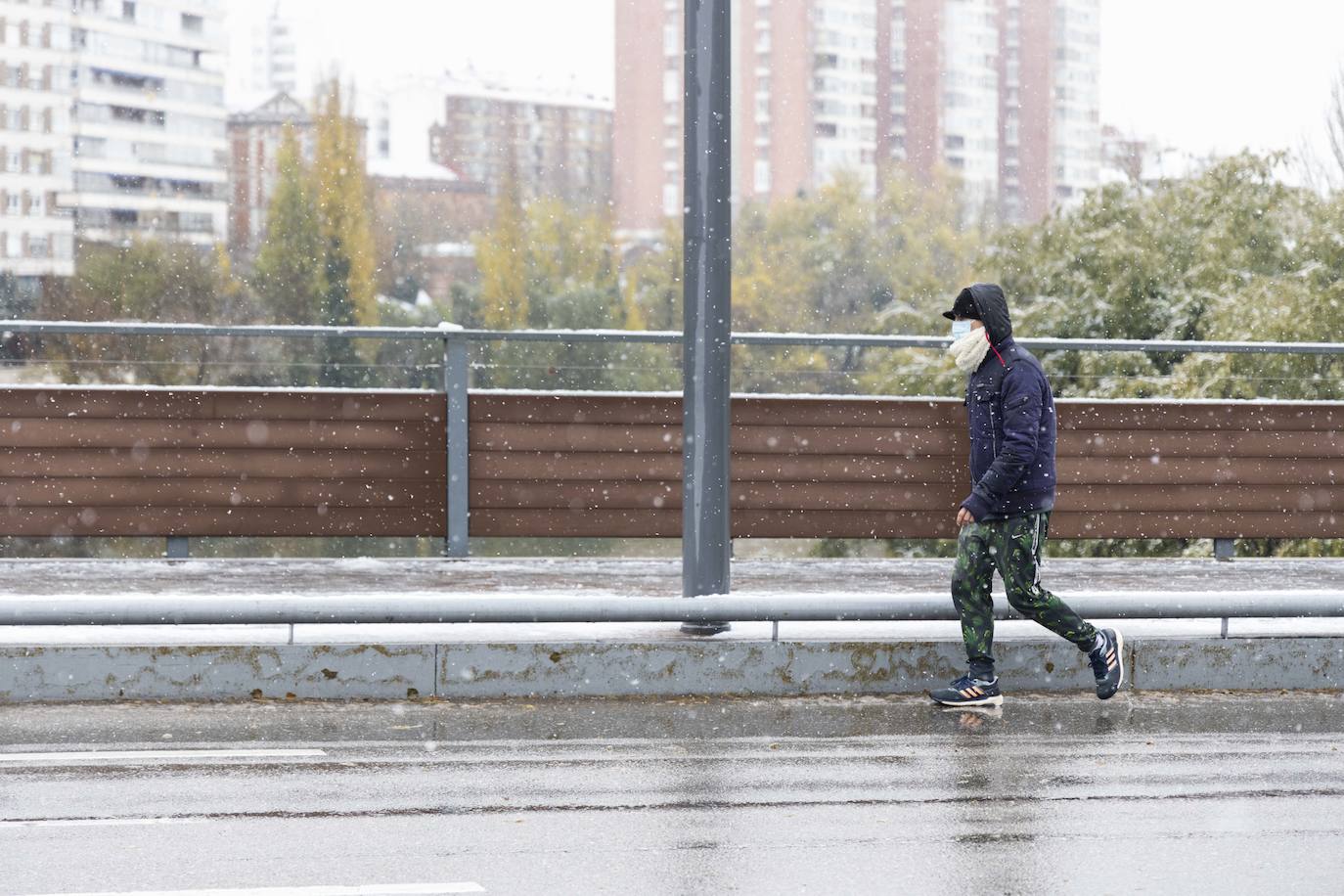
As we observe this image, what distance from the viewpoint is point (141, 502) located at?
36.0 ft

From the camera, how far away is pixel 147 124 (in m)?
124

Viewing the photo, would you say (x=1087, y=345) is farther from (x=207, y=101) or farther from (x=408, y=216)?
(x=207, y=101)

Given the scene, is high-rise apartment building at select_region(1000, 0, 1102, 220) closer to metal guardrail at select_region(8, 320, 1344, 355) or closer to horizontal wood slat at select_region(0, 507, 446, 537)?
metal guardrail at select_region(8, 320, 1344, 355)

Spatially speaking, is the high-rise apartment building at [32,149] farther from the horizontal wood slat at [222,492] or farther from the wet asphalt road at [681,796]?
the wet asphalt road at [681,796]

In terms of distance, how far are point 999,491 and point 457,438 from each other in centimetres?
420

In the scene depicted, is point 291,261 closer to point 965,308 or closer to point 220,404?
point 220,404

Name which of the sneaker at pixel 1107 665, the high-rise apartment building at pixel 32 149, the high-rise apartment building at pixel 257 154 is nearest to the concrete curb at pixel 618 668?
the sneaker at pixel 1107 665

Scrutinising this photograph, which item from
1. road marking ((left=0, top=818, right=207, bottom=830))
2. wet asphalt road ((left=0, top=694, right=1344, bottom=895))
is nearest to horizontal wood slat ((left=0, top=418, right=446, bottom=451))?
wet asphalt road ((left=0, top=694, right=1344, bottom=895))

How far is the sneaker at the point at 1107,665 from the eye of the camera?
7914 mm

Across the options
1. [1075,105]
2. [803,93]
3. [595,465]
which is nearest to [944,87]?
[803,93]

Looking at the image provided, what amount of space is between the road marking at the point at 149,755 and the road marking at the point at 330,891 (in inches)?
72.3

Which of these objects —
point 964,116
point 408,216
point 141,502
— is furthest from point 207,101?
point 141,502

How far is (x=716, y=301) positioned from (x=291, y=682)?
7.95ft

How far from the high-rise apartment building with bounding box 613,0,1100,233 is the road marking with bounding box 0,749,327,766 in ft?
408
